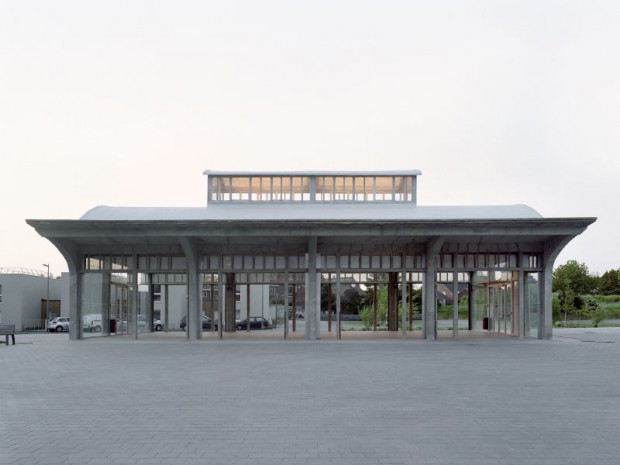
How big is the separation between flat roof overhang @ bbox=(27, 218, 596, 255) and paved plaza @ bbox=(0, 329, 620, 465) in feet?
26.0

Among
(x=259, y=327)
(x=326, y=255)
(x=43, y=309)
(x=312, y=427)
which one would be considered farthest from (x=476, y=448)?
(x=43, y=309)

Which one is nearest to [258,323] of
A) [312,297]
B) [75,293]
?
[312,297]

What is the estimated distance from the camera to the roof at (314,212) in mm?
30534

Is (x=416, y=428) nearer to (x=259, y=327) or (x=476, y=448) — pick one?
(x=476, y=448)

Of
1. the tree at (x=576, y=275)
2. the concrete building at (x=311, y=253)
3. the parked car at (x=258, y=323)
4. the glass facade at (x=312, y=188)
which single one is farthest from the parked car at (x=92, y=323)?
the tree at (x=576, y=275)

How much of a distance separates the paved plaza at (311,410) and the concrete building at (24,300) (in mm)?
46276

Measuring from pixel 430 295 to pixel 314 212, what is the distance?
7.17 meters

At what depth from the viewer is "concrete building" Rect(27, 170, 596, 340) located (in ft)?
88.1

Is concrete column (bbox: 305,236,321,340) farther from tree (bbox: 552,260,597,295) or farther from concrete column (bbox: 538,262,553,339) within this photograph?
tree (bbox: 552,260,597,295)

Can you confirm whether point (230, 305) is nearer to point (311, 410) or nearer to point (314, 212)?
point (314, 212)

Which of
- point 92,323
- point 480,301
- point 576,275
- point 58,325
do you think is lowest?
point 58,325

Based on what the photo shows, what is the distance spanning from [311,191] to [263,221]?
875 cm

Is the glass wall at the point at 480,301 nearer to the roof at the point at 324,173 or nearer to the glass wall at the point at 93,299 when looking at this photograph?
the roof at the point at 324,173

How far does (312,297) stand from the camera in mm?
28391
